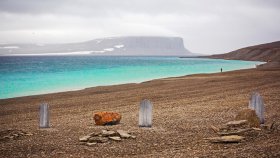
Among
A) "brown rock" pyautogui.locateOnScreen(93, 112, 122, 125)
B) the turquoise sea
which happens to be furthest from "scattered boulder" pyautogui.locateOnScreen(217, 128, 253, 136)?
the turquoise sea

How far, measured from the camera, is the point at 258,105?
51.1ft

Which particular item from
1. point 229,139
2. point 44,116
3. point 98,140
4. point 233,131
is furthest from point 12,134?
point 233,131

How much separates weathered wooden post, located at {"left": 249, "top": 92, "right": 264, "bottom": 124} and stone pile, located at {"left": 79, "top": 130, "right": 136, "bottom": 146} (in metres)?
5.69

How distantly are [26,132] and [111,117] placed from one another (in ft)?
12.4

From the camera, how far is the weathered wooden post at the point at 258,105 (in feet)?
50.5

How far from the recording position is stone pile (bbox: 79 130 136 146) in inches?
503

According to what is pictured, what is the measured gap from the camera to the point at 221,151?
34.9 ft

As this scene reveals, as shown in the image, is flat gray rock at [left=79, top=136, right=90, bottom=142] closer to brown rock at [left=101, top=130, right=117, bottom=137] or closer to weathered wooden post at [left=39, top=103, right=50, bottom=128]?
brown rock at [left=101, top=130, right=117, bottom=137]

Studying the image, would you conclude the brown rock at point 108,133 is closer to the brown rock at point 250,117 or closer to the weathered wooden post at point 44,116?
the weathered wooden post at point 44,116

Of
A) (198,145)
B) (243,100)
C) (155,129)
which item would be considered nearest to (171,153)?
(198,145)

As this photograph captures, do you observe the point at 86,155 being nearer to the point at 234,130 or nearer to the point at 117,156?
the point at 117,156

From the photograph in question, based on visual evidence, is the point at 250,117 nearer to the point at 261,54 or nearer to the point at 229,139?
the point at 229,139

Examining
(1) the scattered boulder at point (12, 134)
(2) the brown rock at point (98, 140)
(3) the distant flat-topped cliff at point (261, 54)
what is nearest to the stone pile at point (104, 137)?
(2) the brown rock at point (98, 140)

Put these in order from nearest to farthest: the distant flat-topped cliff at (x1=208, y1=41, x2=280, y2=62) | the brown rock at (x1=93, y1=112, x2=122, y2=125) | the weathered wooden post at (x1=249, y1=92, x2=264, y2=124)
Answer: the weathered wooden post at (x1=249, y1=92, x2=264, y2=124)
the brown rock at (x1=93, y1=112, x2=122, y2=125)
the distant flat-topped cliff at (x1=208, y1=41, x2=280, y2=62)
